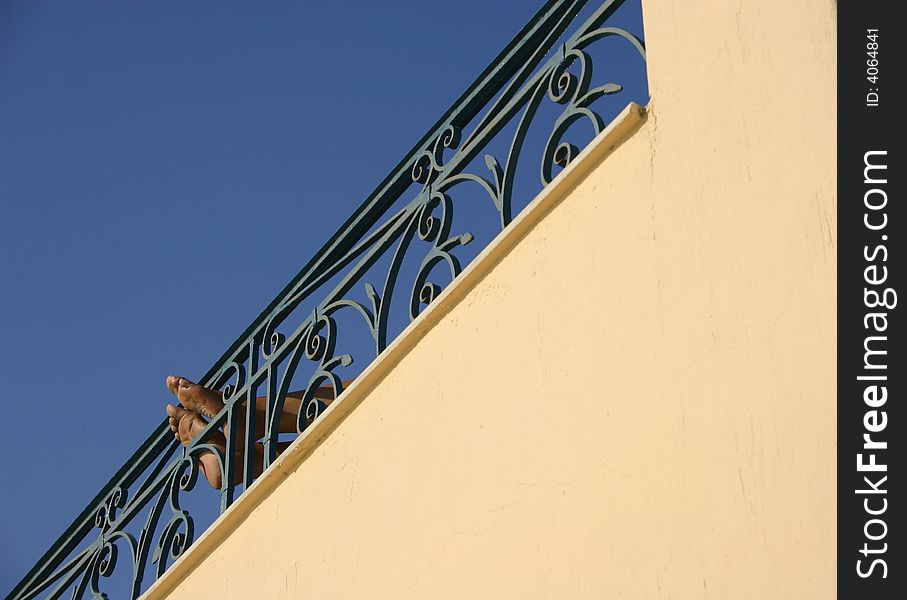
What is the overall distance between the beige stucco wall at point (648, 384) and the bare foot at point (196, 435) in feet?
2.53

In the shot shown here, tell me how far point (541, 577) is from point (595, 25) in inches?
65.5

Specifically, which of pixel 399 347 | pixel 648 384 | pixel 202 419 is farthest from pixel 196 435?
pixel 648 384

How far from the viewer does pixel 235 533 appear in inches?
185

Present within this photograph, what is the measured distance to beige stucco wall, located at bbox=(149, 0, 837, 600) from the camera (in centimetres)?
306

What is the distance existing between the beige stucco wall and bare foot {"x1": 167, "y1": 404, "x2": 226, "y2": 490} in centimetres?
77

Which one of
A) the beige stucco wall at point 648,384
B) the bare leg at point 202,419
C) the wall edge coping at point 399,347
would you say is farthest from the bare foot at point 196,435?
the beige stucco wall at point 648,384

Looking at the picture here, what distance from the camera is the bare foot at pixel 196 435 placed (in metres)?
5.04

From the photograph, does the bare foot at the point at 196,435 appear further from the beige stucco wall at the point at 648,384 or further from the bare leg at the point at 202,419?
the beige stucco wall at the point at 648,384

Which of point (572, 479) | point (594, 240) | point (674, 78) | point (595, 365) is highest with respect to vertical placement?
point (674, 78)

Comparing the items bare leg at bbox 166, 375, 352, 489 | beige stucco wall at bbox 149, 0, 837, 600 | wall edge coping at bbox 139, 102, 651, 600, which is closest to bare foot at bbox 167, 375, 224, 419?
bare leg at bbox 166, 375, 352, 489

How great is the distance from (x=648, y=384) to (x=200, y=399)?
225 centimetres

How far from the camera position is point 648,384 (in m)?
3.39
